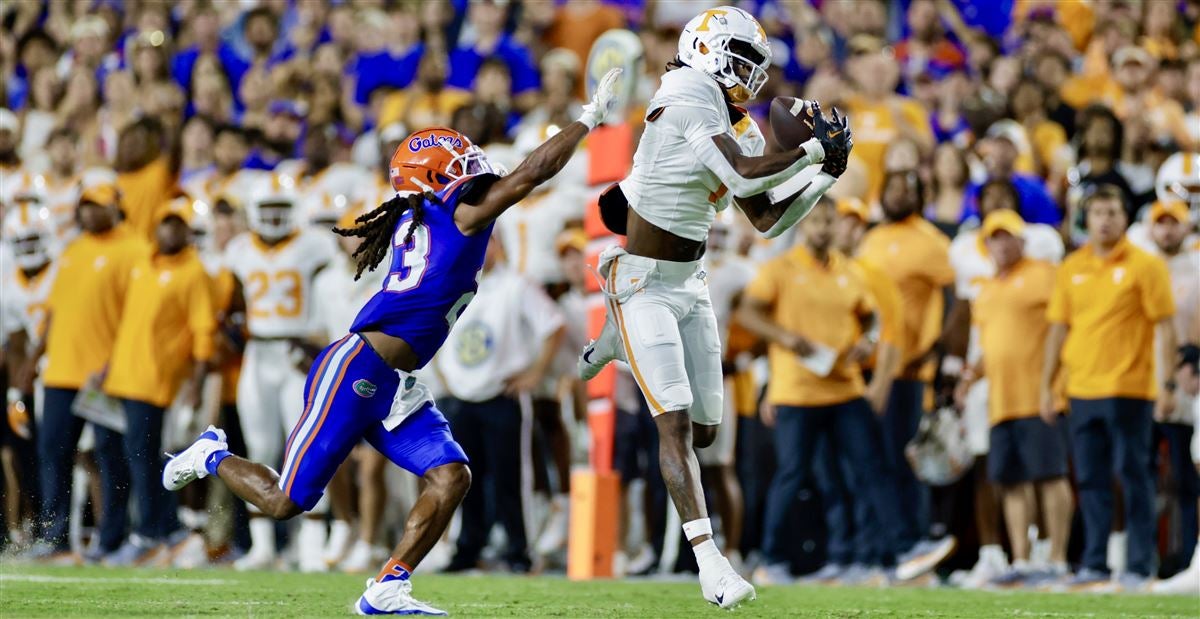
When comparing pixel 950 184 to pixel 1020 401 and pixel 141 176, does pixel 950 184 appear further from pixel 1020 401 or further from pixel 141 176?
pixel 141 176

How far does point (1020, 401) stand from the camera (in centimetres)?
1068

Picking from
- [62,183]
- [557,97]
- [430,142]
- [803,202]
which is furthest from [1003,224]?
[62,183]

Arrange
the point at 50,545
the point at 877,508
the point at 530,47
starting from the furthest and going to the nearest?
the point at 530,47 → the point at 50,545 → the point at 877,508

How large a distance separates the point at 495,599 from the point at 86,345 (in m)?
4.98

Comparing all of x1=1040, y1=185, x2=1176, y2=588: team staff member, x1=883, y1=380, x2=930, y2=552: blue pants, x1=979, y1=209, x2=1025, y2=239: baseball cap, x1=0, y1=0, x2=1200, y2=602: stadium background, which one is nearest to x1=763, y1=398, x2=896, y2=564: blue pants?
x1=883, y1=380, x2=930, y2=552: blue pants

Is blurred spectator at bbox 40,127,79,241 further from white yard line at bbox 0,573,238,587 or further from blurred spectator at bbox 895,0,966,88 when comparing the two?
blurred spectator at bbox 895,0,966,88

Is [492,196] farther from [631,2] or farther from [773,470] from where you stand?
[631,2]

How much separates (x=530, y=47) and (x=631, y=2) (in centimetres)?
125

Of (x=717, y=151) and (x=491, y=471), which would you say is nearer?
(x=717, y=151)

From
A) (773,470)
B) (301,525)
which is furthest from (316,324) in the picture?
(773,470)

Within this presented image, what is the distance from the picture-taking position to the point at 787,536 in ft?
36.8

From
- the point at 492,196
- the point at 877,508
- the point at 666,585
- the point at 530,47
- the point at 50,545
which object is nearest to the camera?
the point at 492,196

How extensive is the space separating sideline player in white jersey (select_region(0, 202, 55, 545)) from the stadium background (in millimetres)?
119

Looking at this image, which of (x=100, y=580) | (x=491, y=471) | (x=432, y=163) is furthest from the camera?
(x=491, y=471)
